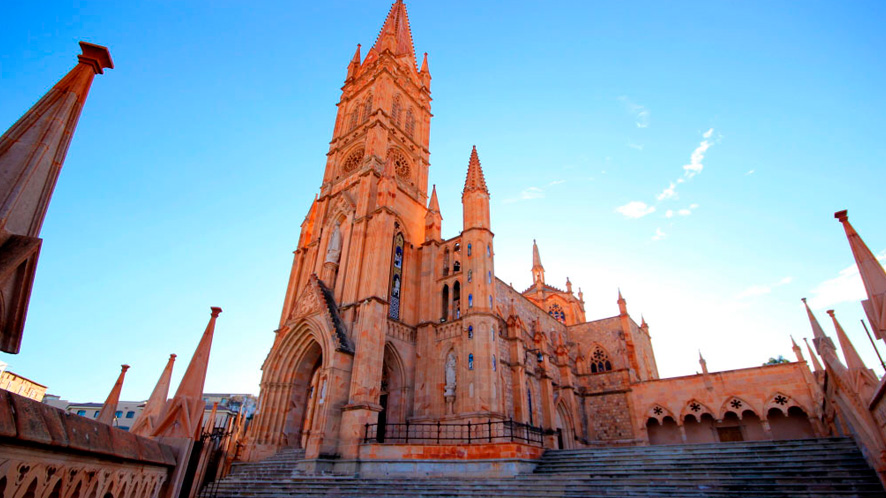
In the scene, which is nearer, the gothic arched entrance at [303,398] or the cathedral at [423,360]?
the cathedral at [423,360]

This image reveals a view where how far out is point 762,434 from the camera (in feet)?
72.3

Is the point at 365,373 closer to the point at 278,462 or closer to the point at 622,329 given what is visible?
the point at 278,462

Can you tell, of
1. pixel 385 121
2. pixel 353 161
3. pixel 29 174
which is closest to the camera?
pixel 29 174

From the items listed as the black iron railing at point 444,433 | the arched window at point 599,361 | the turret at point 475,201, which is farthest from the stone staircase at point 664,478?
the arched window at point 599,361

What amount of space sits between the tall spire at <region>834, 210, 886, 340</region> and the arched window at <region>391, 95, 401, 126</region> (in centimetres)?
2661

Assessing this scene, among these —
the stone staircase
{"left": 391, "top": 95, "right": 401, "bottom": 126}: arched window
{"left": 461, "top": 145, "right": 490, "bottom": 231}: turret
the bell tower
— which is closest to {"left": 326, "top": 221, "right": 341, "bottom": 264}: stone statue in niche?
the bell tower

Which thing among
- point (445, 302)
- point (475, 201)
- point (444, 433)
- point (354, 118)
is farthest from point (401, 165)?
point (444, 433)

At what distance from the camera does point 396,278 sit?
23.3 m

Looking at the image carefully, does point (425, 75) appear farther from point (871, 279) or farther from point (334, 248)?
point (871, 279)

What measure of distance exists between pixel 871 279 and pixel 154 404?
1671cm

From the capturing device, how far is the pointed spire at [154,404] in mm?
10477

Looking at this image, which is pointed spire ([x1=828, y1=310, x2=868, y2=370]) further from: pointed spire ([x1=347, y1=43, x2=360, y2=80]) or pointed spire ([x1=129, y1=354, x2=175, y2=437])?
pointed spire ([x1=347, y1=43, x2=360, y2=80])

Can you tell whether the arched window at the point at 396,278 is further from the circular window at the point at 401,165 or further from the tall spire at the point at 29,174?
the tall spire at the point at 29,174

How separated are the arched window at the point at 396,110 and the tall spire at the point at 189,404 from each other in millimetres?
26244
